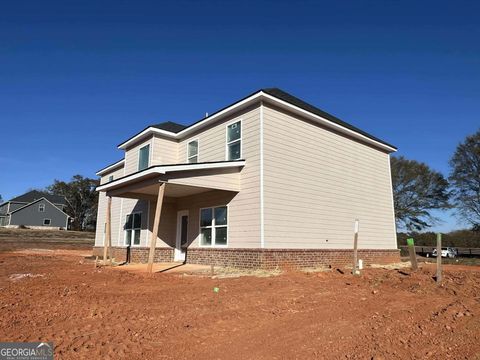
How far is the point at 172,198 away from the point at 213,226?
3.47 m

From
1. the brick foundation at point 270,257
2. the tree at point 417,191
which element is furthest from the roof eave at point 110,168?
the tree at point 417,191

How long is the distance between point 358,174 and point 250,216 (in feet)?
23.7

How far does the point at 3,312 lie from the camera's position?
625 centimetres

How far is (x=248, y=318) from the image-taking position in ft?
20.4

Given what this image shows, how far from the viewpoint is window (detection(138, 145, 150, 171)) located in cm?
1848

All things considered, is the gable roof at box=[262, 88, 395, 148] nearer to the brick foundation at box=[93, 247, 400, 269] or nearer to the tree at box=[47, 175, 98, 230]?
the brick foundation at box=[93, 247, 400, 269]

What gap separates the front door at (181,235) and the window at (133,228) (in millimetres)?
2699

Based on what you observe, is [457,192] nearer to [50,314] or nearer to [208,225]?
[208,225]

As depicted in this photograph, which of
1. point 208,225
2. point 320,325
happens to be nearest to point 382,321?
point 320,325

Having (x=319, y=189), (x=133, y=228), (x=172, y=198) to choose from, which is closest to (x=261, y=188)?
(x=319, y=189)

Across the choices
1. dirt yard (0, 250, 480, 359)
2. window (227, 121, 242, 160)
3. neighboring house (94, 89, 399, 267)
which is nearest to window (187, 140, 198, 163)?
neighboring house (94, 89, 399, 267)

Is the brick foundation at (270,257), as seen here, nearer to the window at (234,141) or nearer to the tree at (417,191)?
the window at (234,141)

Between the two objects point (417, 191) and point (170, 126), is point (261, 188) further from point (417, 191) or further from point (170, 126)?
point (417, 191)

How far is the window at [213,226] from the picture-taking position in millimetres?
14422
